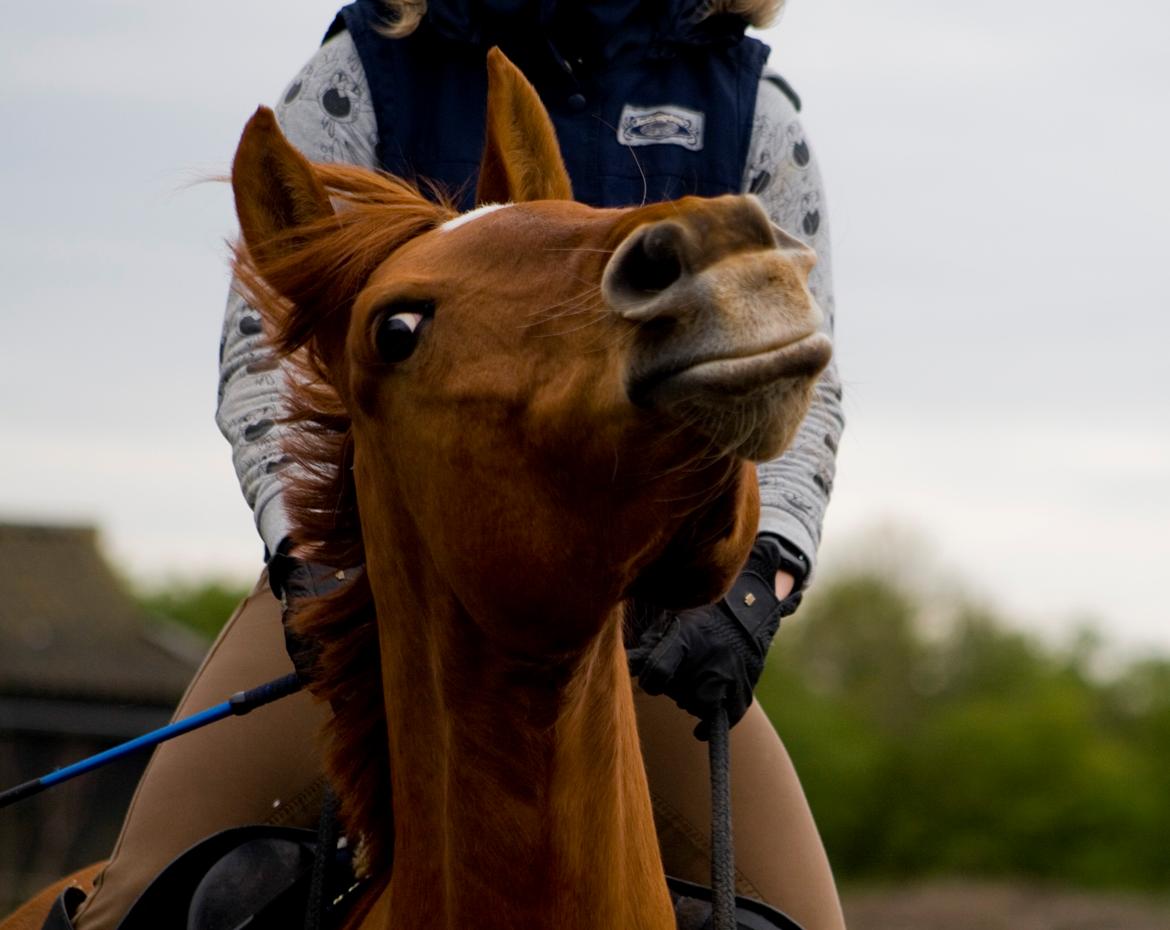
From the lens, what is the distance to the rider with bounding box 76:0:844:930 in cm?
348

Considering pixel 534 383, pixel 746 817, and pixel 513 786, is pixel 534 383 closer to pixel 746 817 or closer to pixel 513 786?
pixel 513 786

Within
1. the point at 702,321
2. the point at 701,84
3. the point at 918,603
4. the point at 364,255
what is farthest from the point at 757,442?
the point at 918,603

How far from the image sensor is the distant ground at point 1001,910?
14.2 metres

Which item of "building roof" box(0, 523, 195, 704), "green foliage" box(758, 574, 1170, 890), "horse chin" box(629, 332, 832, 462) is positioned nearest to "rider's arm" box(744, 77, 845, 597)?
"horse chin" box(629, 332, 832, 462)

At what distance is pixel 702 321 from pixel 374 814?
1.24 meters

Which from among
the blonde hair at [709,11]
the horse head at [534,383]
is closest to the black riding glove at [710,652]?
the horse head at [534,383]

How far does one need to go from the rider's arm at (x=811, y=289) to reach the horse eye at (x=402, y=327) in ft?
3.60

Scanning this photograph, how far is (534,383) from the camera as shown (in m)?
2.32

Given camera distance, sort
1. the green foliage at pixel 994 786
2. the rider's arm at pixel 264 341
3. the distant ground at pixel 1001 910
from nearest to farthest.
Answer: the rider's arm at pixel 264 341 < the distant ground at pixel 1001 910 < the green foliage at pixel 994 786

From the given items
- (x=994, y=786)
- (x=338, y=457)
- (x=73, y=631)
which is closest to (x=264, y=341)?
(x=338, y=457)

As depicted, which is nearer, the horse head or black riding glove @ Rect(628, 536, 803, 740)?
the horse head

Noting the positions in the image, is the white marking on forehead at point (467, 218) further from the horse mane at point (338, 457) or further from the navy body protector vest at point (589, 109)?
the navy body protector vest at point (589, 109)

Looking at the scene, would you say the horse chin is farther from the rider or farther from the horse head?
the rider

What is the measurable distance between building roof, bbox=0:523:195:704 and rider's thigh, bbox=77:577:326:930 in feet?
70.9
